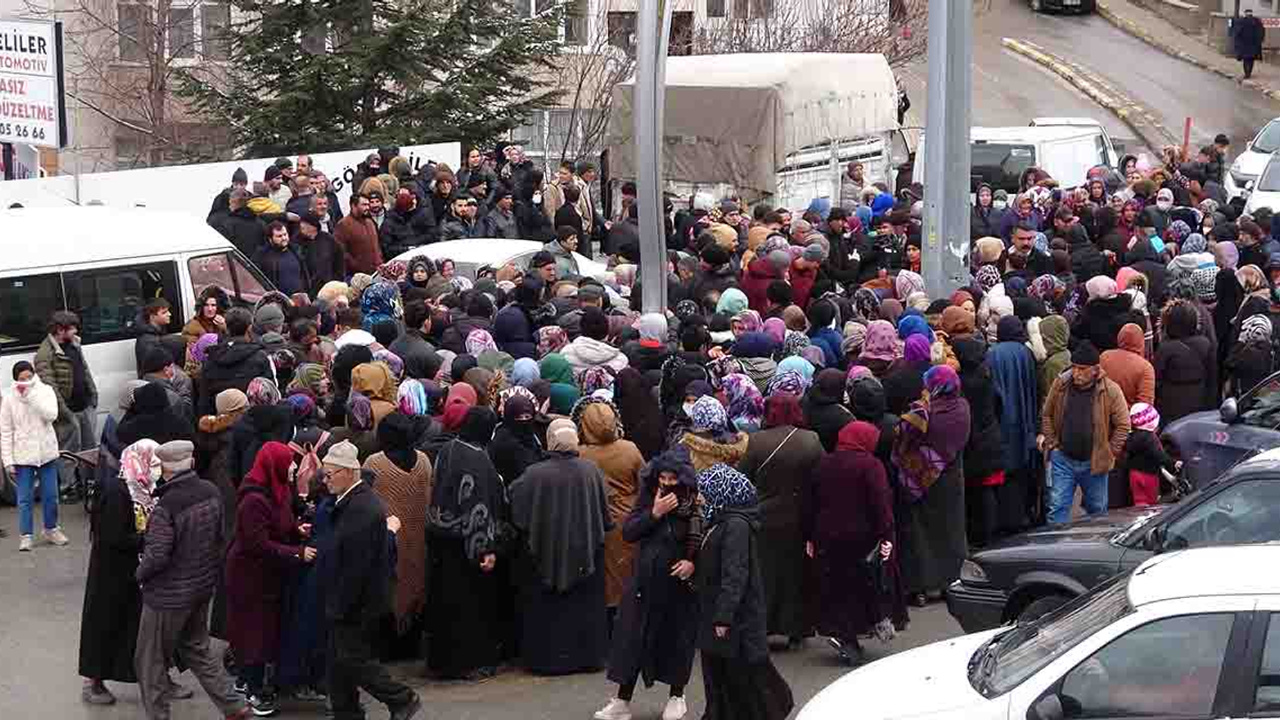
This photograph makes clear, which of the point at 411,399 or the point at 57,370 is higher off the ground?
the point at 411,399

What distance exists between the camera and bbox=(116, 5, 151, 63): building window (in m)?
34.4

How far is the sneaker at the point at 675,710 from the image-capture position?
34.3ft

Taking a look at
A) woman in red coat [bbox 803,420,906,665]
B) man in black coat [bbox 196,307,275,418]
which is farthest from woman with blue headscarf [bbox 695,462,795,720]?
man in black coat [bbox 196,307,275,418]

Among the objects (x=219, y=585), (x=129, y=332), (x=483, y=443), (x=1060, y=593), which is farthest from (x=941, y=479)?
(x=129, y=332)

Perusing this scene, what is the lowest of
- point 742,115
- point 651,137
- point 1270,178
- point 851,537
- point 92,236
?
point 851,537

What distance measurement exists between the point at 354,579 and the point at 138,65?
92.2 feet

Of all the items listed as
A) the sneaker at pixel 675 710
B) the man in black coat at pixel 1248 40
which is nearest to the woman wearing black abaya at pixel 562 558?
the sneaker at pixel 675 710

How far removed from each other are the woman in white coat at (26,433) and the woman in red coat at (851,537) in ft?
19.0

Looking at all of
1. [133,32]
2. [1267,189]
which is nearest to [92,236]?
[1267,189]

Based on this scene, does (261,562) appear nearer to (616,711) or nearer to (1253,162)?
(616,711)

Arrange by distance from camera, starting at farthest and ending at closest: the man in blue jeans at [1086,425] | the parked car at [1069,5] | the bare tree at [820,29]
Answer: the parked car at [1069,5] → the bare tree at [820,29] → the man in blue jeans at [1086,425]

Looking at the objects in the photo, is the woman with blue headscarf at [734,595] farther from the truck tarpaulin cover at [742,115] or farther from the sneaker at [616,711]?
the truck tarpaulin cover at [742,115]

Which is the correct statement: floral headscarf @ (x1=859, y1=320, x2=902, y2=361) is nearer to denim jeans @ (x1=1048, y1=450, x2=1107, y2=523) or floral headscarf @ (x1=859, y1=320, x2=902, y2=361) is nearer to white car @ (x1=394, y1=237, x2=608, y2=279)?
denim jeans @ (x1=1048, y1=450, x2=1107, y2=523)

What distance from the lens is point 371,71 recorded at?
28062 millimetres
